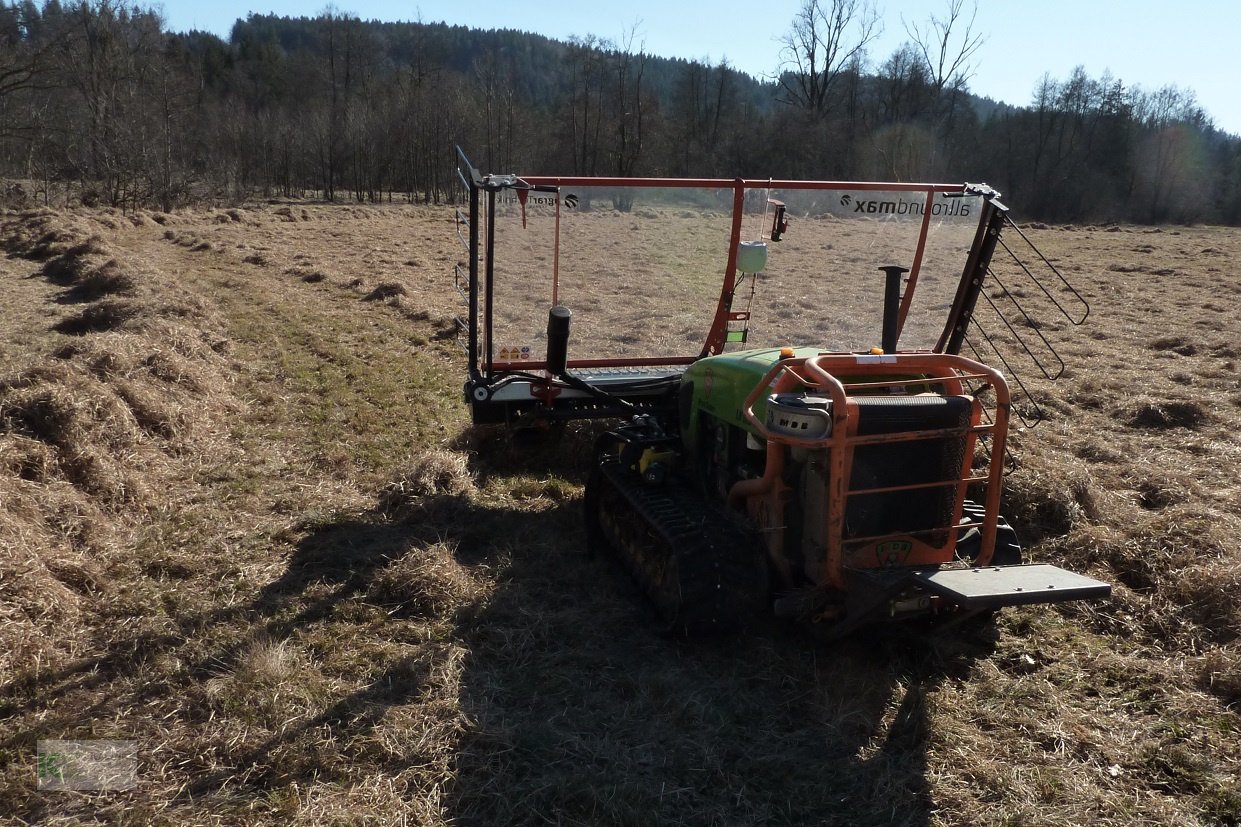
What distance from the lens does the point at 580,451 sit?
6996 mm

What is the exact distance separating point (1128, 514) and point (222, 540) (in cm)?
581

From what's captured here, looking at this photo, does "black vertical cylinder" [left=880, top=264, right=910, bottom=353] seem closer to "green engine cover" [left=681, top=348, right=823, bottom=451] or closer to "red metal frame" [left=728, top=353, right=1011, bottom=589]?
"red metal frame" [left=728, top=353, right=1011, bottom=589]

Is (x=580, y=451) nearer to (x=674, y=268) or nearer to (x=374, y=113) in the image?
(x=674, y=268)

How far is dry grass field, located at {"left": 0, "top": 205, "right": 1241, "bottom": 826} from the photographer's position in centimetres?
321

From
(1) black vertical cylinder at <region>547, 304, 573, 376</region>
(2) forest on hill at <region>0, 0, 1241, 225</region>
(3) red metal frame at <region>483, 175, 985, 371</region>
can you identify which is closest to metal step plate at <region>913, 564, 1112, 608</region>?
(1) black vertical cylinder at <region>547, 304, 573, 376</region>

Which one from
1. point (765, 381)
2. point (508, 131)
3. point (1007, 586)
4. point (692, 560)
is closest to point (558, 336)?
point (765, 381)

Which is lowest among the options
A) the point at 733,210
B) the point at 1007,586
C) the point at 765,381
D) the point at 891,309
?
the point at 1007,586

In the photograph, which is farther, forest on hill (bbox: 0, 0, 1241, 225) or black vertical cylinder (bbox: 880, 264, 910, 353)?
forest on hill (bbox: 0, 0, 1241, 225)

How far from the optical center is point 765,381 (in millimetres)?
3943

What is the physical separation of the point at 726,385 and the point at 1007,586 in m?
1.74

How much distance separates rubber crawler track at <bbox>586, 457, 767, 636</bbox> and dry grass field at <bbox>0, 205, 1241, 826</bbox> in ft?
0.75

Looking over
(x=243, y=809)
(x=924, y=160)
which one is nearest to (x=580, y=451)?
(x=243, y=809)

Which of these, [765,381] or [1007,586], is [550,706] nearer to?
[765,381]

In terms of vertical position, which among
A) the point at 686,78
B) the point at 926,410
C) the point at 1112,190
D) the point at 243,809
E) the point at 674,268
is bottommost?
the point at 243,809
